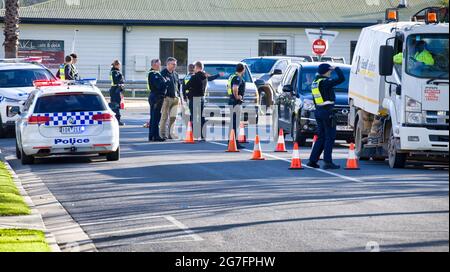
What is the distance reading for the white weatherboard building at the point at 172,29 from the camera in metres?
53.3

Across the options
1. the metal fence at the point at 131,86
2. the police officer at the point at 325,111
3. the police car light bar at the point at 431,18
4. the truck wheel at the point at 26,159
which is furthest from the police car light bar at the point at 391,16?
the metal fence at the point at 131,86

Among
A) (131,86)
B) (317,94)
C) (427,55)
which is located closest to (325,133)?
(317,94)

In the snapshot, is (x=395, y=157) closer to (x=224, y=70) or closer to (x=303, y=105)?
(x=303, y=105)

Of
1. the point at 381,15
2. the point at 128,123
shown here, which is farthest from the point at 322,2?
the point at 128,123

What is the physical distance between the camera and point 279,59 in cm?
4203

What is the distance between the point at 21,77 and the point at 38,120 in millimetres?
8454

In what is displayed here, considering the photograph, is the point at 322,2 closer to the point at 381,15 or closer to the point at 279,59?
the point at 381,15

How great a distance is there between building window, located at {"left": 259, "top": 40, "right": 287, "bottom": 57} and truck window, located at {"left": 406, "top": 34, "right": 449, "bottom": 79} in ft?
113

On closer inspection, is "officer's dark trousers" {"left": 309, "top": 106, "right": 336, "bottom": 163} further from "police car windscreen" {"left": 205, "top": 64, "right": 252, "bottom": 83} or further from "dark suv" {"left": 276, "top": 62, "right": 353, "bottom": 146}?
"police car windscreen" {"left": 205, "top": 64, "right": 252, "bottom": 83}

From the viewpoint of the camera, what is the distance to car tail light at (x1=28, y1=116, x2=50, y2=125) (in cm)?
2180

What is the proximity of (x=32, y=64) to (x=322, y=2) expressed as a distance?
2729cm

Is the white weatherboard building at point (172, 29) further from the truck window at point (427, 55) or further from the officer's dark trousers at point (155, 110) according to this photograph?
the truck window at point (427, 55)

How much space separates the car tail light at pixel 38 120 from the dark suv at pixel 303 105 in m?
6.25
